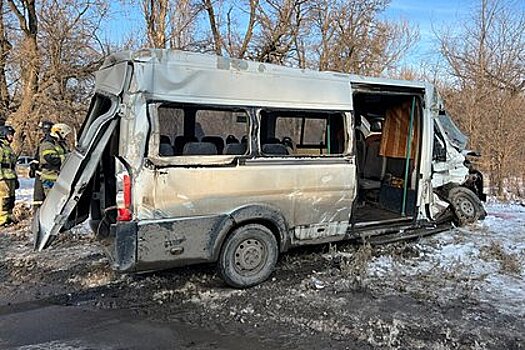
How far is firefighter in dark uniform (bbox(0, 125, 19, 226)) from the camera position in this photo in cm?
797

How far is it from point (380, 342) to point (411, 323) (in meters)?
0.56

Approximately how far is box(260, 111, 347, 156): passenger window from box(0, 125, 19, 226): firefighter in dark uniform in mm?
5145

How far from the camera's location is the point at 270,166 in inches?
209

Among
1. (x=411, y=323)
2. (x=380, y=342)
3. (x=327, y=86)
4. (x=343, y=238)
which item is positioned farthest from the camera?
(x=343, y=238)

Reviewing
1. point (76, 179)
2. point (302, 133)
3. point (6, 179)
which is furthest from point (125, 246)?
point (6, 179)

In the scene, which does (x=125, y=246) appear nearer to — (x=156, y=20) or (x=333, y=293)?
(x=333, y=293)

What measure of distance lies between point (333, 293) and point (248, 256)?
104 cm

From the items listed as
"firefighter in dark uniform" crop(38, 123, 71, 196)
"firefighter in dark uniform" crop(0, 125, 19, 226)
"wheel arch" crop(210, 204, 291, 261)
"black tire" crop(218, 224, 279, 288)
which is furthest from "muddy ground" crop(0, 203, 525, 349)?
"firefighter in dark uniform" crop(0, 125, 19, 226)

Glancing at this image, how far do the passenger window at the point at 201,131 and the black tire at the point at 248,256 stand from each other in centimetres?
96

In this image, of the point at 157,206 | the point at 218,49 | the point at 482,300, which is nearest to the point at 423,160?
the point at 482,300

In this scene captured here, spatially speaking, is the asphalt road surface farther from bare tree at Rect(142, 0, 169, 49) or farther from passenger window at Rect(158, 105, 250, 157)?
bare tree at Rect(142, 0, 169, 49)

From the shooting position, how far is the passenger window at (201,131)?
496 centimetres

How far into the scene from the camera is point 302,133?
643cm

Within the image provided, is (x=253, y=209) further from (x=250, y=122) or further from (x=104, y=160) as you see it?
(x=104, y=160)
